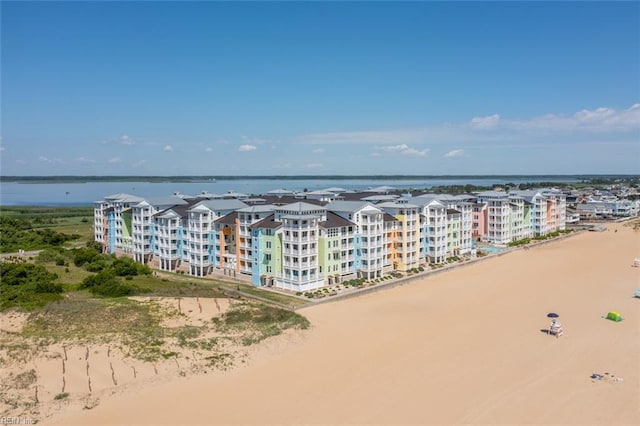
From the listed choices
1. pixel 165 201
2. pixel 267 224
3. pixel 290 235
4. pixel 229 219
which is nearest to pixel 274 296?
pixel 290 235

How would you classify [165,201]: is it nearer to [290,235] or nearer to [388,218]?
[290,235]

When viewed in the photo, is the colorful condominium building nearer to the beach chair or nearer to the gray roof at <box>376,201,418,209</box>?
the gray roof at <box>376,201,418,209</box>

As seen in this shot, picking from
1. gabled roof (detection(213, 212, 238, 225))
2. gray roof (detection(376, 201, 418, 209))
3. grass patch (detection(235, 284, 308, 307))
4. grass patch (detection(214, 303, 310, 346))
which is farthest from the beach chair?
gabled roof (detection(213, 212, 238, 225))

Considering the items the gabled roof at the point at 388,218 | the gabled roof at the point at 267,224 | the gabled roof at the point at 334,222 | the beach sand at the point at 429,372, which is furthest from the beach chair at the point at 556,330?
the gabled roof at the point at 267,224

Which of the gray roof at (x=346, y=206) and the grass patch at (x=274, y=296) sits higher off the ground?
the gray roof at (x=346, y=206)

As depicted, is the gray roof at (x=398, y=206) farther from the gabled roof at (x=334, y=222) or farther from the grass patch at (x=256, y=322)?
the grass patch at (x=256, y=322)

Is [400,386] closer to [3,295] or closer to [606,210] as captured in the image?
[3,295]

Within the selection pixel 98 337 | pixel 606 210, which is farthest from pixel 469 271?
pixel 606 210
